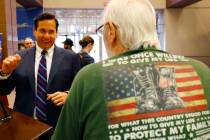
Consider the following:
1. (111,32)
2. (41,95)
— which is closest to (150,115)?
(111,32)

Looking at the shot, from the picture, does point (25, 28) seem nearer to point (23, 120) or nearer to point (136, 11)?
point (23, 120)

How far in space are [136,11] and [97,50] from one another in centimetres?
806

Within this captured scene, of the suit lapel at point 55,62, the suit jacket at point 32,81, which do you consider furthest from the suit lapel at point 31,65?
the suit lapel at point 55,62

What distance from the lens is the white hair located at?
3.54 ft

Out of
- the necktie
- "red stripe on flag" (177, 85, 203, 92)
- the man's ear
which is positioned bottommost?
the necktie

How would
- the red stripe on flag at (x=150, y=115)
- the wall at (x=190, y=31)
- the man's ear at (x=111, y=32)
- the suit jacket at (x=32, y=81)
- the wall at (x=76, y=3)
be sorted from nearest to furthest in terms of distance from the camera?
the red stripe on flag at (x=150, y=115) < the man's ear at (x=111, y=32) < the suit jacket at (x=32, y=81) < the wall at (x=76, y=3) < the wall at (x=190, y=31)

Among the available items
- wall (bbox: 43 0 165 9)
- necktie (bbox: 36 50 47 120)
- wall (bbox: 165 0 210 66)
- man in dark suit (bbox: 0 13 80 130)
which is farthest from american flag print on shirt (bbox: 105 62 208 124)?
wall (bbox: 165 0 210 66)

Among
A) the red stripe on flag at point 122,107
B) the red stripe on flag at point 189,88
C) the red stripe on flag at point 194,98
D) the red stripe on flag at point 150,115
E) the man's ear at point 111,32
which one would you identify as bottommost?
the red stripe on flag at point 150,115

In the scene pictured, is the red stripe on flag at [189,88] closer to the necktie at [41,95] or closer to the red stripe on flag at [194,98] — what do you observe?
the red stripe on flag at [194,98]

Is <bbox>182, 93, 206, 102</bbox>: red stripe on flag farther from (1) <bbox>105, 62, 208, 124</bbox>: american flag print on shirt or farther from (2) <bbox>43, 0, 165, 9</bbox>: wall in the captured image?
(2) <bbox>43, 0, 165, 9</bbox>: wall

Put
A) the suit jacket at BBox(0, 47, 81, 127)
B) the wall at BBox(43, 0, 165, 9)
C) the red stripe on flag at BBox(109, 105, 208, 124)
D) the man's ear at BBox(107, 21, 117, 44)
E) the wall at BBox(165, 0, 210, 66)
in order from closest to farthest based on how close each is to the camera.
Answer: the red stripe on flag at BBox(109, 105, 208, 124)
the man's ear at BBox(107, 21, 117, 44)
the suit jacket at BBox(0, 47, 81, 127)
the wall at BBox(43, 0, 165, 9)
the wall at BBox(165, 0, 210, 66)

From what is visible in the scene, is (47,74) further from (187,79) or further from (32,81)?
(187,79)

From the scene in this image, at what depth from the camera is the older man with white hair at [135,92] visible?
101 centimetres

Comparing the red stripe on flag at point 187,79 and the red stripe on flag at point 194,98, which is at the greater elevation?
the red stripe on flag at point 187,79
